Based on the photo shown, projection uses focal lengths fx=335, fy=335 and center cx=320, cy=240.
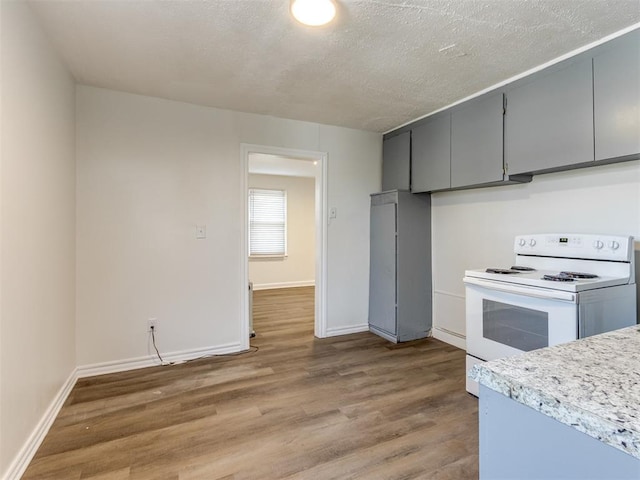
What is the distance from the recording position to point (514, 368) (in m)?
0.73

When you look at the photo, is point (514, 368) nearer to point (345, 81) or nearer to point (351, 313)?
point (345, 81)

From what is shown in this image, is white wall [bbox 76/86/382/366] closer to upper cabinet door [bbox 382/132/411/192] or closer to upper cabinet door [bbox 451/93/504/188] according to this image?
upper cabinet door [bbox 382/132/411/192]

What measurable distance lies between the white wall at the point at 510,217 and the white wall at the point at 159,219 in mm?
1768

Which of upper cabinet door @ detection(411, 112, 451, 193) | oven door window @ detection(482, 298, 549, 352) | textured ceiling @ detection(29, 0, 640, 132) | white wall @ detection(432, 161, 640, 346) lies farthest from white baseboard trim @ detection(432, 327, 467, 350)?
textured ceiling @ detection(29, 0, 640, 132)

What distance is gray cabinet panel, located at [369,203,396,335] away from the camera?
11.5 feet

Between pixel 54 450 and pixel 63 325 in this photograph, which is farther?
pixel 63 325

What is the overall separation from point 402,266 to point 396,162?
114cm

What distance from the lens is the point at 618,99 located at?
191cm

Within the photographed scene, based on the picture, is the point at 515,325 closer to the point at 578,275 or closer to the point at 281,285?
the point at 578,275

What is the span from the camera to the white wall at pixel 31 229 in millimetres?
1501

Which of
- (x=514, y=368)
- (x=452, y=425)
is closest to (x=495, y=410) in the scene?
(x=514, y=368)

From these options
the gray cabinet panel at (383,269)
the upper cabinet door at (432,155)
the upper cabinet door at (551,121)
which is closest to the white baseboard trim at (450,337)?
the gray cabinet panel at (383,269)

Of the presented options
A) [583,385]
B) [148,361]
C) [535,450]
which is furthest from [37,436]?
[583,385]

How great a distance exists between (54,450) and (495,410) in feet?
7.21
